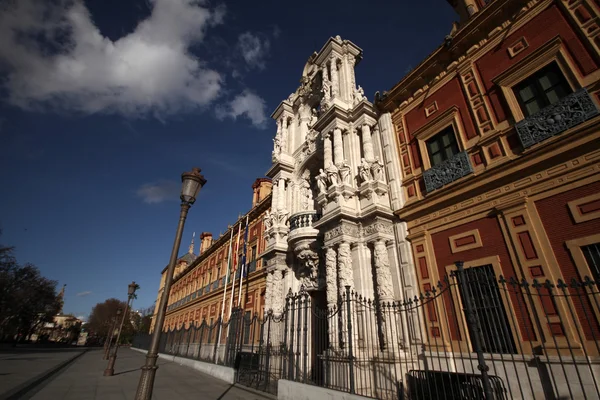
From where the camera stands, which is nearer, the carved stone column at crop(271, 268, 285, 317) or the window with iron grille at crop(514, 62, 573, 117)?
the window with iron grille at crop(514, 62, 573, 117)

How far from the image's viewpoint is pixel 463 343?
7.30 meters

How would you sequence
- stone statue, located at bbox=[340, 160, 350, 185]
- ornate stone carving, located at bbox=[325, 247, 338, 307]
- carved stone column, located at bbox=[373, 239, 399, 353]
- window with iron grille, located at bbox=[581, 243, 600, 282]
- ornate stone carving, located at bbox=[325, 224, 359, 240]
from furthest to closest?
1. stone statue, located at bbox=[340, 160, 350, 185]
2. ornate stone carving, located at bbox=[325, 224, 359, 240]
3. ornate stone carving, located at bbox=[325, 247, 338, 307]
4. carved stone column, located at bbox=[373, 239, 399, 353]
5. window with iron grille, located at bbox=[581, 243, 600, 282]

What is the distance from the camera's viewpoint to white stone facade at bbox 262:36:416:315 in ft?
30.5

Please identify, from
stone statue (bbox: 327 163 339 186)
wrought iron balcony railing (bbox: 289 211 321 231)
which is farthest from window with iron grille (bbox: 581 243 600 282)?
wrought iron balcony railing (bbox: 289 211 321 231)

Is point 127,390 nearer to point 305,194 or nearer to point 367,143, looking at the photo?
point 305,194

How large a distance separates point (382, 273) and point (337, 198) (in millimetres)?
2852

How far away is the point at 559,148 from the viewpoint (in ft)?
21.2

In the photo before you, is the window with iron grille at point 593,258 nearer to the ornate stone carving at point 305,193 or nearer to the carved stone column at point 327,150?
the carved stone column at point 327,150

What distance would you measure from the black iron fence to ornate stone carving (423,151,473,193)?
2.64 meters

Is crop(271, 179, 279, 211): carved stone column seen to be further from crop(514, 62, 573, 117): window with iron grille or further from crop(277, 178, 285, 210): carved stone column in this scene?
crop(514, 62, 573, 117): window with iron grille

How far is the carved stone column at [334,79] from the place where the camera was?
1344cm

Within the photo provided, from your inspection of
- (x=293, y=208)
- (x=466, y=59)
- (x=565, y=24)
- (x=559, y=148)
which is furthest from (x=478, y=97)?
(x=293, y=208)

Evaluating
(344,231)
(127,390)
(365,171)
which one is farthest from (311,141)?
(127,390)

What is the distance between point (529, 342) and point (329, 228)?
594 cm
